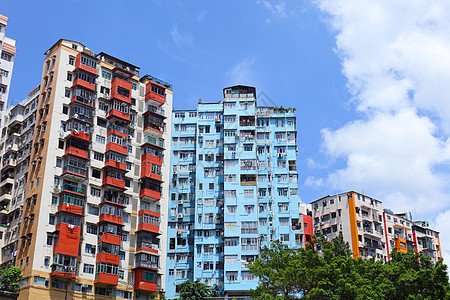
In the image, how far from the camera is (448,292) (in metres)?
42.0

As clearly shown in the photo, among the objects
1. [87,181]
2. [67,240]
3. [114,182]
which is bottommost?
[67,240]

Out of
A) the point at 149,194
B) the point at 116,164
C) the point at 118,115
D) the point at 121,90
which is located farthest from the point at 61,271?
the point at 121,90

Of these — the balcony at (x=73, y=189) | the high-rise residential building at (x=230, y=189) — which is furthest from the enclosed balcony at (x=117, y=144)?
the high-rise residential building at (x=230, y=189)

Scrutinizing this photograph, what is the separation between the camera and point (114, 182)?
60094 millimetres

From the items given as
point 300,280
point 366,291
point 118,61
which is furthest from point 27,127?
point 366,291

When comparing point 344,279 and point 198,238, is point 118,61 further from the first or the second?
point 344,279

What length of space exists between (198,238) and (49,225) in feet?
83.3

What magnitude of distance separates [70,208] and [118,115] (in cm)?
1324

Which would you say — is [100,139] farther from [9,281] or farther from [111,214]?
[9,281]

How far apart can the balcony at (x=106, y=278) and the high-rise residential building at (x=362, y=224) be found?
130ft

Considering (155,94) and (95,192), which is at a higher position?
(155,94)

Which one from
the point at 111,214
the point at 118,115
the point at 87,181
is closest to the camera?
the point at 111,214

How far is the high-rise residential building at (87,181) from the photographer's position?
54344mm

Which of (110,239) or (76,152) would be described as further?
(76,152)
